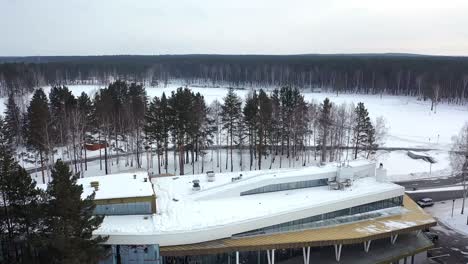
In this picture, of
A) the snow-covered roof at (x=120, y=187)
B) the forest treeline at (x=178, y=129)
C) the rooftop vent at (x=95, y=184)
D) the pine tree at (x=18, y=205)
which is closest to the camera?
the pine tree at (x=18, y=205)

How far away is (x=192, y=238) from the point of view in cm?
2794

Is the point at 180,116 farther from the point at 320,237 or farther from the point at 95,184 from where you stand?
the point at 320,237

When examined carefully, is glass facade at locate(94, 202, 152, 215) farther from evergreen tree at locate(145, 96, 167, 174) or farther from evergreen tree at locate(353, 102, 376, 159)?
evergreen tree at locate(353, 102, 376, 159)

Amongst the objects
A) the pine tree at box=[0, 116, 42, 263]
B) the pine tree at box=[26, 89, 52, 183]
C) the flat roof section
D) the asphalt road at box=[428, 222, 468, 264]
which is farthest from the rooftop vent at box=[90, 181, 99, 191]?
the asphalt road at box=[428, 222, 468, 264]

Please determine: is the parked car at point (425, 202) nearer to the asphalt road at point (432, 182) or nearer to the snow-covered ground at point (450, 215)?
the snow-covered ground at point (450, 215)

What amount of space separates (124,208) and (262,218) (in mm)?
10645

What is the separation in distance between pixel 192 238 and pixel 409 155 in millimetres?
51146

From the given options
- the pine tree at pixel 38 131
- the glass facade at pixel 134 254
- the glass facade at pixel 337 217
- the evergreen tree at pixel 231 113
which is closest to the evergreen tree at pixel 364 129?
the evergreen tree at pixel 231 113

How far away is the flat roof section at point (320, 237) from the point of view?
27.7 meters

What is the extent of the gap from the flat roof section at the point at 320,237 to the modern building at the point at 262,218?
0.23ft

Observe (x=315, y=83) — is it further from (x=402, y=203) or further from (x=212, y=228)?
(x=212, y=228)

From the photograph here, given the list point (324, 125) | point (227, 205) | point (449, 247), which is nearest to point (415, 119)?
point (324, 125)

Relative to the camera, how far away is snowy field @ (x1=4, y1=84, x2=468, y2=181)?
195 ft

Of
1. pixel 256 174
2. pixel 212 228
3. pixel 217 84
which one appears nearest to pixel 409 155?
pixel 256 174
